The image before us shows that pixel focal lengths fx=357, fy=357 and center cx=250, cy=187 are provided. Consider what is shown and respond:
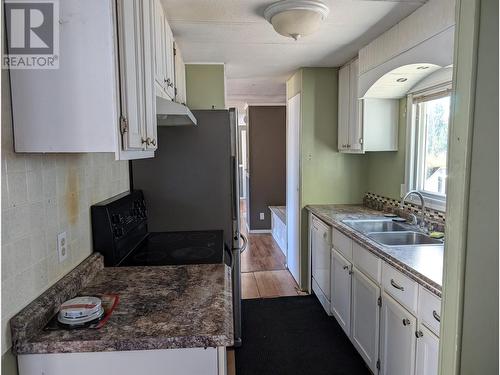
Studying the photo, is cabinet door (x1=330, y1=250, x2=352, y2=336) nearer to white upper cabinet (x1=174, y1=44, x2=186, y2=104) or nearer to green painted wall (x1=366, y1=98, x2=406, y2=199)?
green painted wall (x1=366, y1=98, x2=406, y2=199)

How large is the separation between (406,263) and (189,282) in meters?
1.05

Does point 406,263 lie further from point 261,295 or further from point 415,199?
point 261,295

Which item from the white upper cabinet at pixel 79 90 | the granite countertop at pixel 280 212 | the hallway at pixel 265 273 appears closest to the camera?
the white upper cabinet at pixel 79 90

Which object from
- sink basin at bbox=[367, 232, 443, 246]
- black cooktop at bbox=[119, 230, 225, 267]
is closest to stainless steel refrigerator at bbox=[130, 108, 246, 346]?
black cooktop at bbox=[119, 230, 225, 267]

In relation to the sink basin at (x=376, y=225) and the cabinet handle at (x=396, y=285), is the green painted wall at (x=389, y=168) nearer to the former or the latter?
the sink basin at (x=376, y=225)

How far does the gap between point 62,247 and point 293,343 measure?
193cm

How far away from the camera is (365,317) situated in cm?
223

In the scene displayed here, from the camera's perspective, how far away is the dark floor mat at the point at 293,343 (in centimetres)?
235

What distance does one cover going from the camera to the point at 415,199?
2695mm

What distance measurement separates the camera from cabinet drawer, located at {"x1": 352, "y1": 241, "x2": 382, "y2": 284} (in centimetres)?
203

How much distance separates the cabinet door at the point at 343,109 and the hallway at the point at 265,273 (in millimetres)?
1549

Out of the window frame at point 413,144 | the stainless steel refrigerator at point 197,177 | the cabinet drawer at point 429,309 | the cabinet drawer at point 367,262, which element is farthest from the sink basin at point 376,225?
the cabinet drawer at point 429,309

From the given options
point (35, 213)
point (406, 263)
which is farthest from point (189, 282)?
point (406, 263)

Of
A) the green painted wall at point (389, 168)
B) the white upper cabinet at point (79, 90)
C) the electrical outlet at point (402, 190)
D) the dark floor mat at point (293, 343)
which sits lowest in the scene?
the dark floor mat at point (293, 343)
